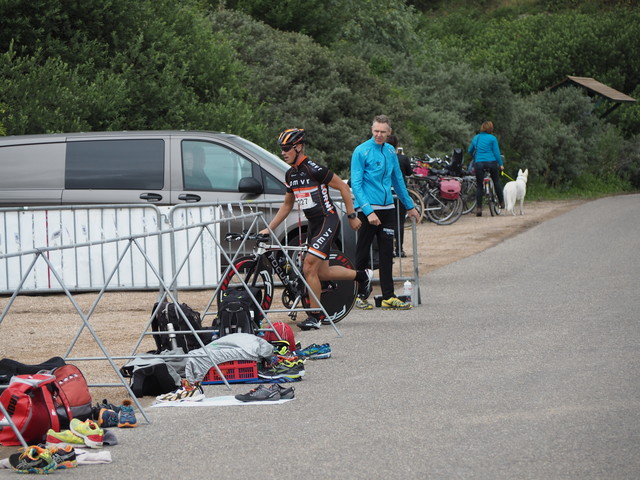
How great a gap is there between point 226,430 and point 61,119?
12.6 m

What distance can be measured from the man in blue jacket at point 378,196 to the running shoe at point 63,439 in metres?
5.92

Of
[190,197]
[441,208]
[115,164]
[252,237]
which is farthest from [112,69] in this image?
[252,237]

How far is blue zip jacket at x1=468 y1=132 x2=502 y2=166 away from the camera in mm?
26031

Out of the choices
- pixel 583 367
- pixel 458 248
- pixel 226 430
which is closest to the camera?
pixel 226 430

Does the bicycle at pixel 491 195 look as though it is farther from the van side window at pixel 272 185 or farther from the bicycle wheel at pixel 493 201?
the van side window at pixel 272 185

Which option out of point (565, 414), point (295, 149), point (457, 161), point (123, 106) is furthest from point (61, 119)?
point (565, 414)

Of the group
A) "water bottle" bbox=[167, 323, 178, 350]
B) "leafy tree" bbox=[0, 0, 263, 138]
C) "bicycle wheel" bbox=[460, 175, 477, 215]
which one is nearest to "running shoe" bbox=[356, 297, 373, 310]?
"water bottle" bbox=[167, 323, 178, 350]

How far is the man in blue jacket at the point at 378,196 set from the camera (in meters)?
11.9

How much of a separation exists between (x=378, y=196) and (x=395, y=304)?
1.21m

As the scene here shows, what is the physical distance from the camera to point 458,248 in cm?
1980

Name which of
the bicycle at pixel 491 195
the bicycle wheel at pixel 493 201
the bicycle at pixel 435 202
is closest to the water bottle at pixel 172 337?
the bicycle at pixel 435 202

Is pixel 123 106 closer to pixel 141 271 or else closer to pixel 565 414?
pixel 141 271

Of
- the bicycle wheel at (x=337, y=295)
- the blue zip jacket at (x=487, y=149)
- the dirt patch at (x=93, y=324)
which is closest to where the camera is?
the dirt patch at (x=93, y=324)

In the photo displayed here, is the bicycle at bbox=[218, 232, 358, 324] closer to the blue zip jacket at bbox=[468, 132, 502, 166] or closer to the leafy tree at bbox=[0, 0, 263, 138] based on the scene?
the leafy tree at bbox=[0, 0, 263, 138]
